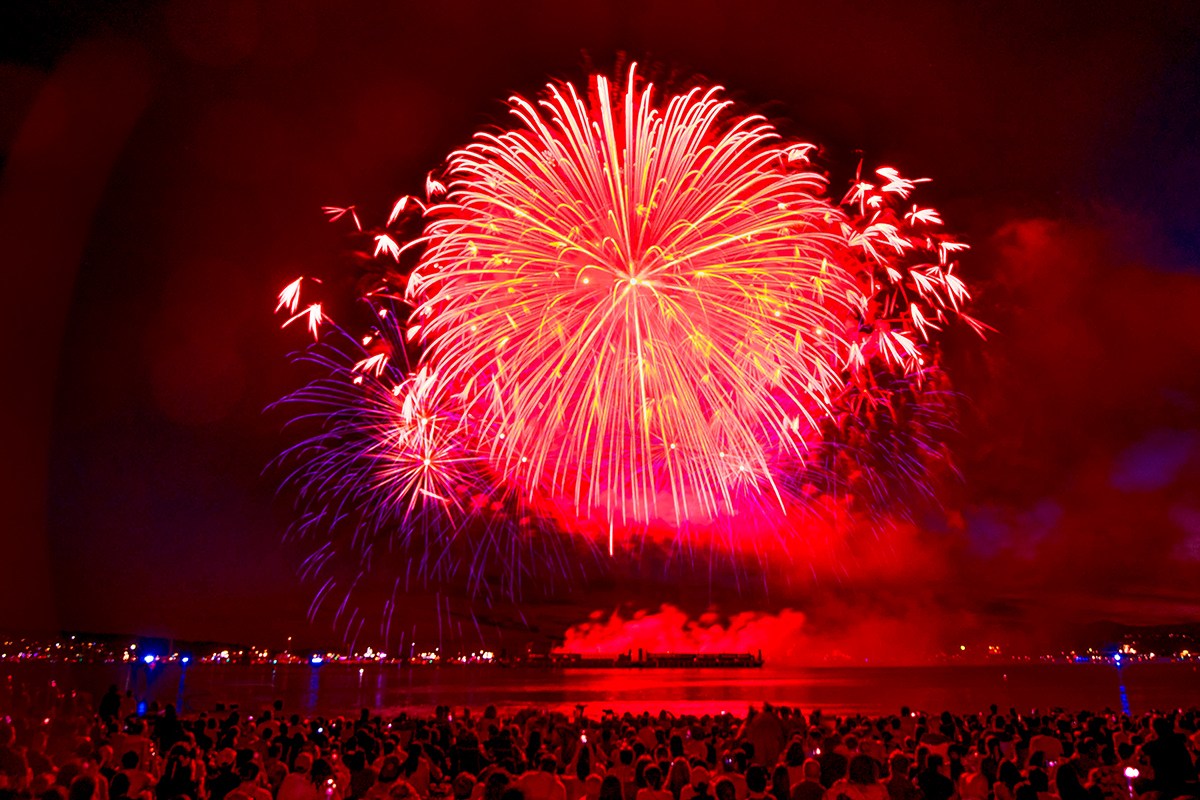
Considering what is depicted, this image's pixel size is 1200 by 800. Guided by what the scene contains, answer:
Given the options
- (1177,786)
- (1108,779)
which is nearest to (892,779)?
(1177,786)

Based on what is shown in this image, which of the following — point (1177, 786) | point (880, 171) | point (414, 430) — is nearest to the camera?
point (1177, 786)

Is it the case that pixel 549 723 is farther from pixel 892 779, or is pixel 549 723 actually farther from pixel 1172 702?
pixel 1172 702

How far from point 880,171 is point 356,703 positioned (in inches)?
2557

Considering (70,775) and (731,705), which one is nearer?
(70,775)

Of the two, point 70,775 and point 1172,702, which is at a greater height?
point 70,775

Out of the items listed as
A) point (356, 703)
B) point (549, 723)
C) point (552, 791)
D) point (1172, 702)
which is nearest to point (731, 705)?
point (356, 703)

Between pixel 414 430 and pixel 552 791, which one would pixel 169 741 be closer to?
pixel 414 430

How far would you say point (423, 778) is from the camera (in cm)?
1282

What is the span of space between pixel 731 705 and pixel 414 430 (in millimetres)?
45508

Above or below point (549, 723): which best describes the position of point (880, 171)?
above

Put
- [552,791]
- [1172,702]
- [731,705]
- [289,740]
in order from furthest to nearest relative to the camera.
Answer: [1172,702] < [731,705] < [289,740] < [552,791]

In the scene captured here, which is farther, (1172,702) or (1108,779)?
(1172,702)

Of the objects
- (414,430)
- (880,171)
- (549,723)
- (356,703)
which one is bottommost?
(356,703)

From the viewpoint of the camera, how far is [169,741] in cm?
1844
